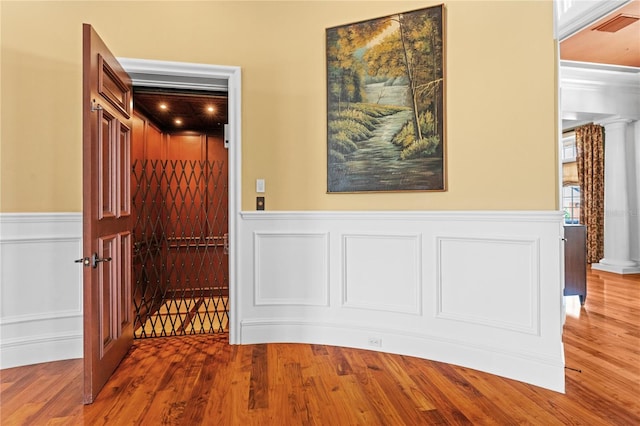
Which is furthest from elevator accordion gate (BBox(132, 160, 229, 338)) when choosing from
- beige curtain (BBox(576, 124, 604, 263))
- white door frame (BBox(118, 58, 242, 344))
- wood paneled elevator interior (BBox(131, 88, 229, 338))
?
beige curtain (BBox(576, 124, 604, 263))

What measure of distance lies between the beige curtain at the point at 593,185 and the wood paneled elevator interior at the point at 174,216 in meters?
6.49

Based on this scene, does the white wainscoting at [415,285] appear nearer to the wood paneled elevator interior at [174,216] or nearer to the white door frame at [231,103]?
the white door frame at [231,103]

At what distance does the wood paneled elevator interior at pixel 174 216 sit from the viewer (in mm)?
3285

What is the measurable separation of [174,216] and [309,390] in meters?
2.98

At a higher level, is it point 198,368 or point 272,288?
point 272,288

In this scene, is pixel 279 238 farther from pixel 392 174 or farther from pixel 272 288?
pixel 392 174

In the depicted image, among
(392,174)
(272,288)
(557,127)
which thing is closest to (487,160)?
(557,127)

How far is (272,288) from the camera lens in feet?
9.00

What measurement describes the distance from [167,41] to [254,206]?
133 cm

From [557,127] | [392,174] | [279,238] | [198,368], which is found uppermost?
[557,127]

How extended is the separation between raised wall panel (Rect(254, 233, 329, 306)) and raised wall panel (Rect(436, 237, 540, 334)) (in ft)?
2.84

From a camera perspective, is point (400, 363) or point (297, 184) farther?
point (297, 184)

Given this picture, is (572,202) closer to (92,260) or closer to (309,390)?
(309,390)

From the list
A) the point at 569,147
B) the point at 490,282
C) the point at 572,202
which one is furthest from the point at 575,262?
the point at 569,147
